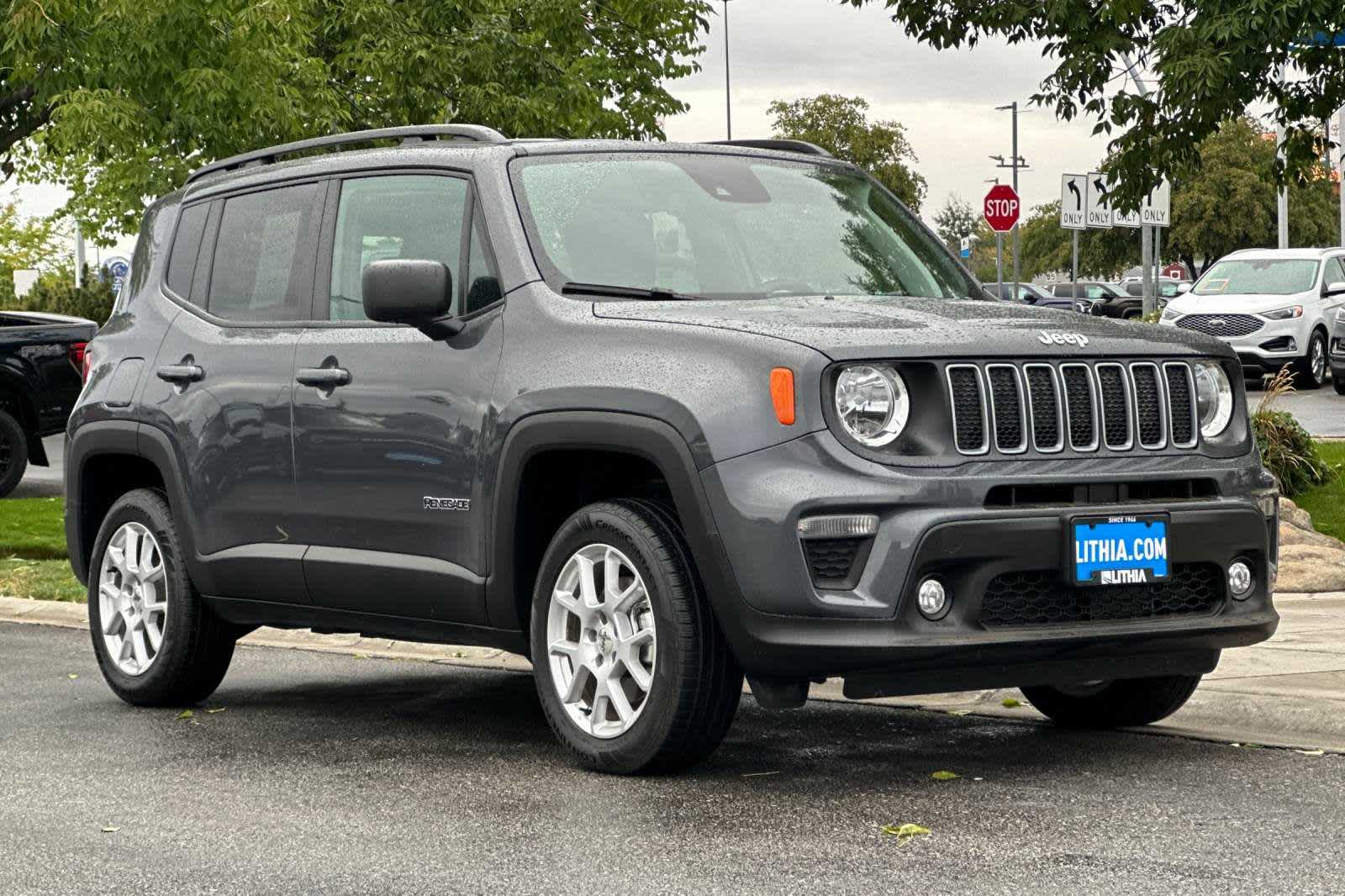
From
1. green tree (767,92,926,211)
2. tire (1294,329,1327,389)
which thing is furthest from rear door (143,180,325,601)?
green tree (767,92,926,211)

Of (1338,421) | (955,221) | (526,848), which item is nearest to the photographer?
(526,848)

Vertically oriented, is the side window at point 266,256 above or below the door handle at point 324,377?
above

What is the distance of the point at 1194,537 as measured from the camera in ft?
19.8

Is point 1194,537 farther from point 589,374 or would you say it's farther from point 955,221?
point 955,221

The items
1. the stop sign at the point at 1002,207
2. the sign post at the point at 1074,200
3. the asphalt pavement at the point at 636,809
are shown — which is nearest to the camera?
the asphalt pavement at the point at 636,809

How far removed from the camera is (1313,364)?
1123 inches

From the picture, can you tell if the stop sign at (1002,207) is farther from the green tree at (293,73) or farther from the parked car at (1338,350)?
the parked car at (1338,350)

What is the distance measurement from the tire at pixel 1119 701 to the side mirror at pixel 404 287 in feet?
7.52

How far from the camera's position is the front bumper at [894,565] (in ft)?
18.6

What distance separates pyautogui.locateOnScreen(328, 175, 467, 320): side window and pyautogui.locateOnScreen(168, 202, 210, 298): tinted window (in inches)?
38.1

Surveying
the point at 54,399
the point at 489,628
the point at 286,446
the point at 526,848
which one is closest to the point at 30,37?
the point at 54,399

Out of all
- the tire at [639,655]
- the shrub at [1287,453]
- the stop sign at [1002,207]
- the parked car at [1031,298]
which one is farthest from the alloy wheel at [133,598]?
the stop sign at [1002,207]

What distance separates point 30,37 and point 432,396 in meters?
8.42

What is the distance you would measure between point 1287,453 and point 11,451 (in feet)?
32.6
